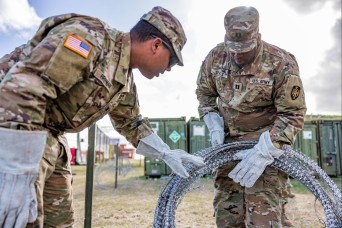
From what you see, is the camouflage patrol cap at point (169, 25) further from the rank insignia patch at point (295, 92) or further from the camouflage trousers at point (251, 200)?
the camouflage trousers at point (251, 200)

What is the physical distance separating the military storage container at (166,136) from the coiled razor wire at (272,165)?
10365 mm

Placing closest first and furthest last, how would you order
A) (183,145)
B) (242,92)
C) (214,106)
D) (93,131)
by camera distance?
(242,92) → (214,106) → (93,131) → (183,145)

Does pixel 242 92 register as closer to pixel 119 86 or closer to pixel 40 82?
pixel 119 86

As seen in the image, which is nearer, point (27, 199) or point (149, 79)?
point (27, 199)

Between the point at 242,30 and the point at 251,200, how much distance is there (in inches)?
56.1

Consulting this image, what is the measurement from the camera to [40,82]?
177 centimetres

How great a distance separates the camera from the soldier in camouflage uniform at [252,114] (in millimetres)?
2998

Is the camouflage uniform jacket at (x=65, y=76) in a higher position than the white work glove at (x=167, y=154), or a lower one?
higher

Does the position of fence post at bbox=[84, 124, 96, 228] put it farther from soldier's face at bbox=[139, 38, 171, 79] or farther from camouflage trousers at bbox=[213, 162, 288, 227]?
soldier's face at bbox=[139, 38, 171, 79]

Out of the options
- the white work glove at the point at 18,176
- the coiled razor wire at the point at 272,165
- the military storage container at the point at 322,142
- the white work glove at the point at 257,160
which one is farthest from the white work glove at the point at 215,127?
the military storage container at the point at 322,142

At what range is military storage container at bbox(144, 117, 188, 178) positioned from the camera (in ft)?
44.6

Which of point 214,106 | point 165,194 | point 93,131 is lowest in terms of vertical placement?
point 165,194

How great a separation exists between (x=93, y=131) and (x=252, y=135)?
1745 mm

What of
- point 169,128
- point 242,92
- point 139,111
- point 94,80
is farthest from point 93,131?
point 169,128
